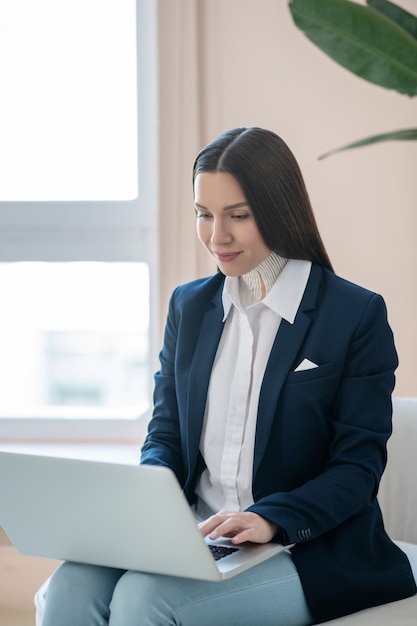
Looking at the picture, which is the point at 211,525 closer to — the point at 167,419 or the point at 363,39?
the point at 167,419

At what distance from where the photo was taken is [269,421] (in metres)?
1.59

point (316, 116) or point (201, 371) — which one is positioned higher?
point (316, 116)

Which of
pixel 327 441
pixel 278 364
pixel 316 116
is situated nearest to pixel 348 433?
pixel 327 441

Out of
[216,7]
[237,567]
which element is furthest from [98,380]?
[237,567]

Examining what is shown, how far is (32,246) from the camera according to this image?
2830mm

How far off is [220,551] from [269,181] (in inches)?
26.8

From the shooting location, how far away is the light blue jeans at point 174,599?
137cm

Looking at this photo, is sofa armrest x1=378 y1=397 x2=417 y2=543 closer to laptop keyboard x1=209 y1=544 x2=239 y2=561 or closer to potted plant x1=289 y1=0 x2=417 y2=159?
laptop keyboard x1=209 y1=544 x2=239 y2=561

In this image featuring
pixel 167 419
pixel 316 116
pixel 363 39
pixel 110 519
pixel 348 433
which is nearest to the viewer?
pixel 363 39

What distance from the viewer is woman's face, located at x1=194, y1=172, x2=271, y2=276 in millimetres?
1628

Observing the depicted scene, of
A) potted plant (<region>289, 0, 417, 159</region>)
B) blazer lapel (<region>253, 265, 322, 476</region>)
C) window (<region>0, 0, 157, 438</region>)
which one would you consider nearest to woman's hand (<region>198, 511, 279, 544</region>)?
blazer lapel (<region>253, 265, 322, 476</region>)

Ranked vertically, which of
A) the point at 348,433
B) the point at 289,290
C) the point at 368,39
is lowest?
the point at 348,433

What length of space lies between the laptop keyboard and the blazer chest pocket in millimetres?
356

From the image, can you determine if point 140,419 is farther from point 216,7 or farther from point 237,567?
point 237,567
